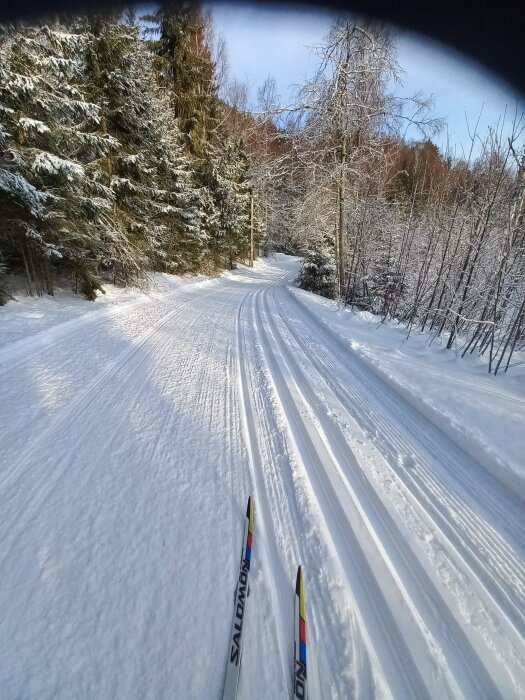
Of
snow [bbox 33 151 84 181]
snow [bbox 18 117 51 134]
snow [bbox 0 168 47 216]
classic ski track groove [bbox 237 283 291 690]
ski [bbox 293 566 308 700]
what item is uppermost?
snow [bbox 18 117 51 134]

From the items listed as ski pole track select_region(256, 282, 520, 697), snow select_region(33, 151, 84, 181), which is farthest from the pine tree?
ski pole track select_region(256, 282, 520, 697)

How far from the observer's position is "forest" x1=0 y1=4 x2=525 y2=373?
5.38m

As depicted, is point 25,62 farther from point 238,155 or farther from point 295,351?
point 238,155

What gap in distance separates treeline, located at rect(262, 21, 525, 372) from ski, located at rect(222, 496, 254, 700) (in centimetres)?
398

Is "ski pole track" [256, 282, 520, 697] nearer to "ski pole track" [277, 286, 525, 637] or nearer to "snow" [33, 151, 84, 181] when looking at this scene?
"ski pole track" [277, 286, 525, 637]

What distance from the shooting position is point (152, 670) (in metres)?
1.25

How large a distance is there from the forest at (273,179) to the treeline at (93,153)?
0.04 meters

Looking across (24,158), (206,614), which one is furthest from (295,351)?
(24,158)

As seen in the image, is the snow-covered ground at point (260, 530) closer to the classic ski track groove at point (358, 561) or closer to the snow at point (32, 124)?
the classic ski track groove at point (358, 561)

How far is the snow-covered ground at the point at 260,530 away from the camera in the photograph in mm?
1287

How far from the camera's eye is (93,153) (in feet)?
26.5

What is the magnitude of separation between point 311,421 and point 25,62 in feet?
28.7

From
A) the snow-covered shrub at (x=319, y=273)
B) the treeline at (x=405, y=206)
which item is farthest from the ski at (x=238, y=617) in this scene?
the snow-covered shrub at (x=319, y=273)

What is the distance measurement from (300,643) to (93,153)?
10.4m
